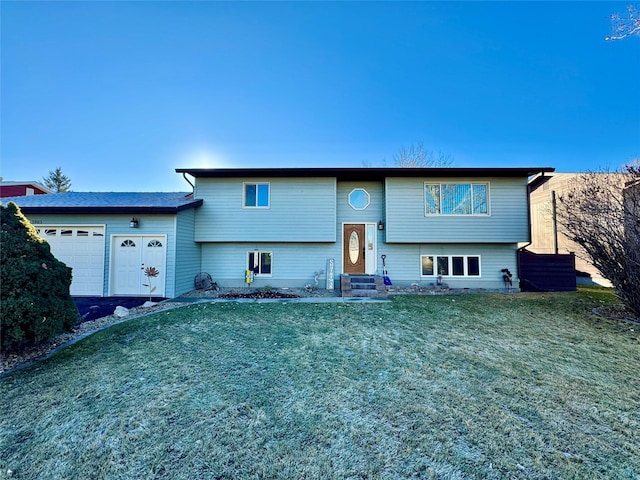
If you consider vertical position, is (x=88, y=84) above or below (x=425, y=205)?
above

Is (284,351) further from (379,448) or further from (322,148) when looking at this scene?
(322,148)

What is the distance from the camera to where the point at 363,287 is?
914cm

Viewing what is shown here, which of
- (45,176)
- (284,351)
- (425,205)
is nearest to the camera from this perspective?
(284,351)

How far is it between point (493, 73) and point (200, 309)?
14177 millimetres

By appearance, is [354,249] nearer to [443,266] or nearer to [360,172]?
[360,172]

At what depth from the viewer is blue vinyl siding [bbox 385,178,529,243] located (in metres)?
9.78

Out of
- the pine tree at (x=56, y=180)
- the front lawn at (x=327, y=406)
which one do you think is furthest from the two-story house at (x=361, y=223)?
the pine tree at (x=56, y=180)

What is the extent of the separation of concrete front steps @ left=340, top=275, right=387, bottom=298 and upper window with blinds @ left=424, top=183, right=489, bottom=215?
330cm

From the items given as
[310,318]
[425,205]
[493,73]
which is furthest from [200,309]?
[493,73]

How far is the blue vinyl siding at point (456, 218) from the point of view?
978cm

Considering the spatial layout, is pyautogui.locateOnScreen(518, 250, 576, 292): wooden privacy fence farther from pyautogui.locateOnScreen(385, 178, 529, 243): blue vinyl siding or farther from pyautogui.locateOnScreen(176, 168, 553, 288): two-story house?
pyautogui.locateOnScreen(385, 178, 529, 243): blue vinyl siding

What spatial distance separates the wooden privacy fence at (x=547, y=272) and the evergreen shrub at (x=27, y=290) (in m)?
13.3

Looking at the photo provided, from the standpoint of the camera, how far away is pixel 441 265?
1035 centimetres

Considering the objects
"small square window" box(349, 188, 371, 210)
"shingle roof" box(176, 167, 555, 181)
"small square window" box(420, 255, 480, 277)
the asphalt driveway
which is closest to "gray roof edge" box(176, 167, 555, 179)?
"shingle roof" box(176, 167, 555, 181)
